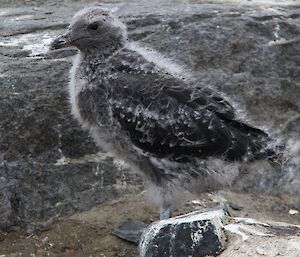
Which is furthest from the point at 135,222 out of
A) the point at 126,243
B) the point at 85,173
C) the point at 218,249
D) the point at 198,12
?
the point at 198,12

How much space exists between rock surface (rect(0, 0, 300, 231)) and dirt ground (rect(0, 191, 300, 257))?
13 cm

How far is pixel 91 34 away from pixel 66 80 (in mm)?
821

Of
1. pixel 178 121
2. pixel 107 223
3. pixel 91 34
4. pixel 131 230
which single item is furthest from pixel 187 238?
pixel 91 34

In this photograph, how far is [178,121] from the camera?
20.0 feet

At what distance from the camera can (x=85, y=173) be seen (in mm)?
7223

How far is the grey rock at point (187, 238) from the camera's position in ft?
16.0

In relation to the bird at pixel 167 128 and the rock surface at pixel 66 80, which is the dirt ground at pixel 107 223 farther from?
the bird at pixel 167 128

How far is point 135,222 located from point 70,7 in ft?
11.3

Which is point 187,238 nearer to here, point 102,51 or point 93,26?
point 102,51

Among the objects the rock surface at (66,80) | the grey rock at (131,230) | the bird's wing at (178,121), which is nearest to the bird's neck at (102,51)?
the bird's wing at (178,121)

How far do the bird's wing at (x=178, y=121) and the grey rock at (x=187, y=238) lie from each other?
1047 millimetres

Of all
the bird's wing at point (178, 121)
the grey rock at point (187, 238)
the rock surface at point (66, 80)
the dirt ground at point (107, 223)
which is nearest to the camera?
the grey rock at point (187, 238)

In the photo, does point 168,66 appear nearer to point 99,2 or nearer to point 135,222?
point 135,222

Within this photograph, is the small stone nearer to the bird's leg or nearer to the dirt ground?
the dirt ground
